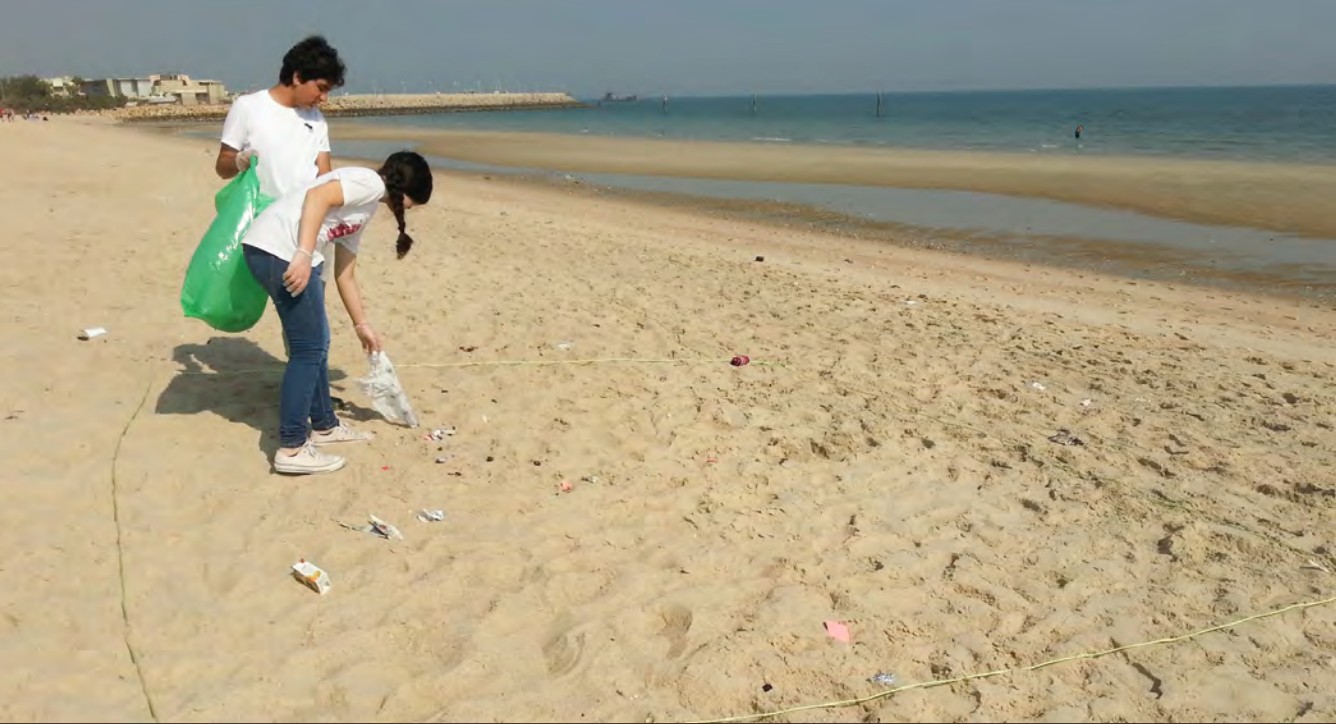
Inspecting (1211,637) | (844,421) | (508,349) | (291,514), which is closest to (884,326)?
(844,421)

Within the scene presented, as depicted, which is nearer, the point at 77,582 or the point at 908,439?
the point at 77,582

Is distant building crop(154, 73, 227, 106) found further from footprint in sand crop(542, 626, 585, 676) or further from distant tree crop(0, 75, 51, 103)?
footprint in sand crop(542, 626, 585, 676)

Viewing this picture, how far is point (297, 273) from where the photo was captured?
10.9 feet

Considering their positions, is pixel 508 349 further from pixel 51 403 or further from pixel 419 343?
pixel 51 403

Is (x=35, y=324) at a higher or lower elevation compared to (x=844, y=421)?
higher

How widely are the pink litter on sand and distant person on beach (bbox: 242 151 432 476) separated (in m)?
2.20

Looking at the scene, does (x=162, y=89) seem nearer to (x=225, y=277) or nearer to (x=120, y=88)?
(x=120, y=88)

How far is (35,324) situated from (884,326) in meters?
5.74

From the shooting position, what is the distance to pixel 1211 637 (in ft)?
9.53

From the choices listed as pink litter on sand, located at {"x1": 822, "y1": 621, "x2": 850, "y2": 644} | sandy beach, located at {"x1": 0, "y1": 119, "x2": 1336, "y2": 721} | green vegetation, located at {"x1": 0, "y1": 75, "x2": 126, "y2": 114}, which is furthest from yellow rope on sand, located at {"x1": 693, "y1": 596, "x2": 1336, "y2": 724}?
green vegetation, located at {"x1": 0, "y1": 75, "x2": 126, "y2": 114}

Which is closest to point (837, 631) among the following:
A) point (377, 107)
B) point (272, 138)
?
point (272, 138)

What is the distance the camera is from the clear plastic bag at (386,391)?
4.14 meters

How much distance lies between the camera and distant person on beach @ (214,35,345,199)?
3.65 m

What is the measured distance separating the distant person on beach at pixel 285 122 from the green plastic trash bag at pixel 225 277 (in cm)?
17
